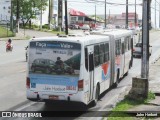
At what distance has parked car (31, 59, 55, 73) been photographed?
14.8 metres

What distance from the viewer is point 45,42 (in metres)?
15.0

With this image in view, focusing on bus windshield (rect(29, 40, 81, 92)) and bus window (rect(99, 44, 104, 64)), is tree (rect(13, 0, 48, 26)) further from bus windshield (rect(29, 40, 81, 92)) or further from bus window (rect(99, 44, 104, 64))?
bus windshield (rect(29, 40, 81, 92))

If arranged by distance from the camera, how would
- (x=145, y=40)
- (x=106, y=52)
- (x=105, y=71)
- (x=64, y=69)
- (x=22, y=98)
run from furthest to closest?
(x=106, y=52) → (x=105, y=71) → (x=22, y=98) → (x=145, y=40) → (x=64, y=69)

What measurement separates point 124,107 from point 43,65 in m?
3.21

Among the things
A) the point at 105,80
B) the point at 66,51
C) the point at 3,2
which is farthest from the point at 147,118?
the point at 3,2

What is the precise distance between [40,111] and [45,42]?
249cm

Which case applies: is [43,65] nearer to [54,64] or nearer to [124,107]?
[54,64]

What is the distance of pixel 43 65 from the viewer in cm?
1495

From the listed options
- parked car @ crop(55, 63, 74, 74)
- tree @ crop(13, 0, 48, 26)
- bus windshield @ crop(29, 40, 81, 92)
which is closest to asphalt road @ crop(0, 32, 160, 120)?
bus windshield @ crop(29, 40, 81, 92)

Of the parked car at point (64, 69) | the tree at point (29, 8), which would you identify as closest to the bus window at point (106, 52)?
the parked car at point (64, 69)

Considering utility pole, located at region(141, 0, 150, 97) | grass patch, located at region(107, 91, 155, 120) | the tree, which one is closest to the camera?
grass patch, located at region(107, 91, 155, 120)

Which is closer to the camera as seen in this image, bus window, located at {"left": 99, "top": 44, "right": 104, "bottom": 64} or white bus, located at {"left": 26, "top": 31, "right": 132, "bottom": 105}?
white bus, located at {"left": 26, "top": 31, "right": 132, "bottom": 105}

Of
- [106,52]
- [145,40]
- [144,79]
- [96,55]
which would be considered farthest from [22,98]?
[145,40]

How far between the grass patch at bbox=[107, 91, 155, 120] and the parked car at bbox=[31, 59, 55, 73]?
2.59 meters
